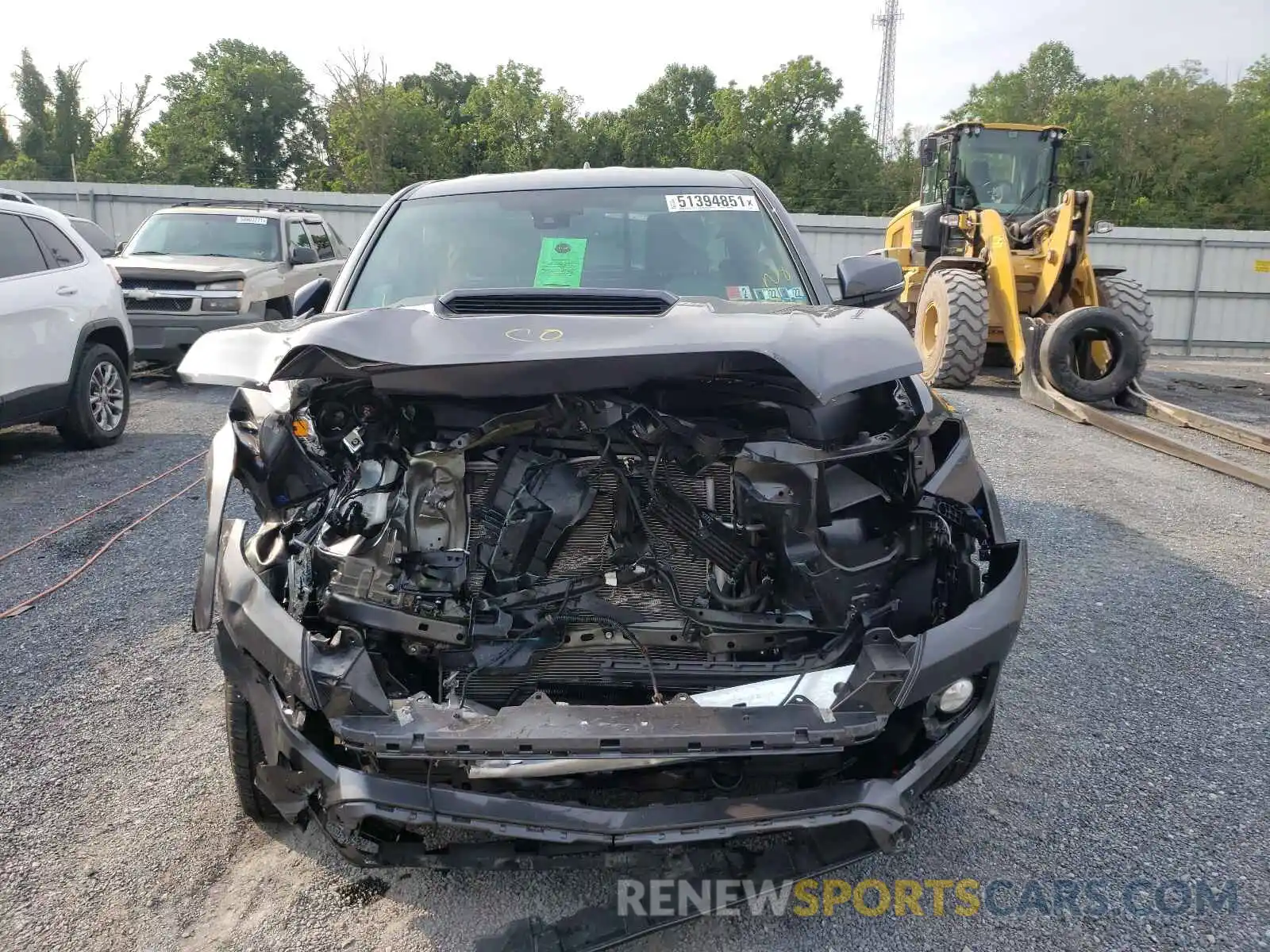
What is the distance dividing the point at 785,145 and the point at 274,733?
4060 centimetres

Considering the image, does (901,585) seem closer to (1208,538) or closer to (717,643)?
(717,643)

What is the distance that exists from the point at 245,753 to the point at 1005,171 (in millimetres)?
11570

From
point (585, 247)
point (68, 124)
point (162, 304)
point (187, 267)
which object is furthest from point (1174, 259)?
point (68, 124)

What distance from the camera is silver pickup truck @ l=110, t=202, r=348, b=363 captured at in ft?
31.1

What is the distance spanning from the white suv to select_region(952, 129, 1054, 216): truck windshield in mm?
9453

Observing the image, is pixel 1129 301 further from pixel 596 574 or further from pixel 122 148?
pixel 122 148

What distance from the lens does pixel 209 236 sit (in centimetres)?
1077

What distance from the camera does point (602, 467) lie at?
2.50m

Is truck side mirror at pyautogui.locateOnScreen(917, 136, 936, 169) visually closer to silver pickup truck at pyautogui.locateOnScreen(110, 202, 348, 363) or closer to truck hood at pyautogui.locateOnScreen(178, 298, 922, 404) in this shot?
silver pickup truck at pyautogui.locateOnScreen(110, 202, 348, 363)

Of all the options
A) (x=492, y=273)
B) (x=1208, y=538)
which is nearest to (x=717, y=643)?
(x=492, y=273)

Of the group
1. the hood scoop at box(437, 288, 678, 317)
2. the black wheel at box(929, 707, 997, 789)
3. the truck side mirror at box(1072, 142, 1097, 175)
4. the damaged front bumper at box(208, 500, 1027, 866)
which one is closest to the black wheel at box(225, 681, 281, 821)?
the damaged front bumper at box(208, 500, 1027, 866)

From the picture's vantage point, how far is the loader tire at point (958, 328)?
9.36 metres

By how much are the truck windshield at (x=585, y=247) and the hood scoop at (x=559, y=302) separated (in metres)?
0.79

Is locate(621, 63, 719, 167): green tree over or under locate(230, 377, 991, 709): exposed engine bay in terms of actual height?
over
